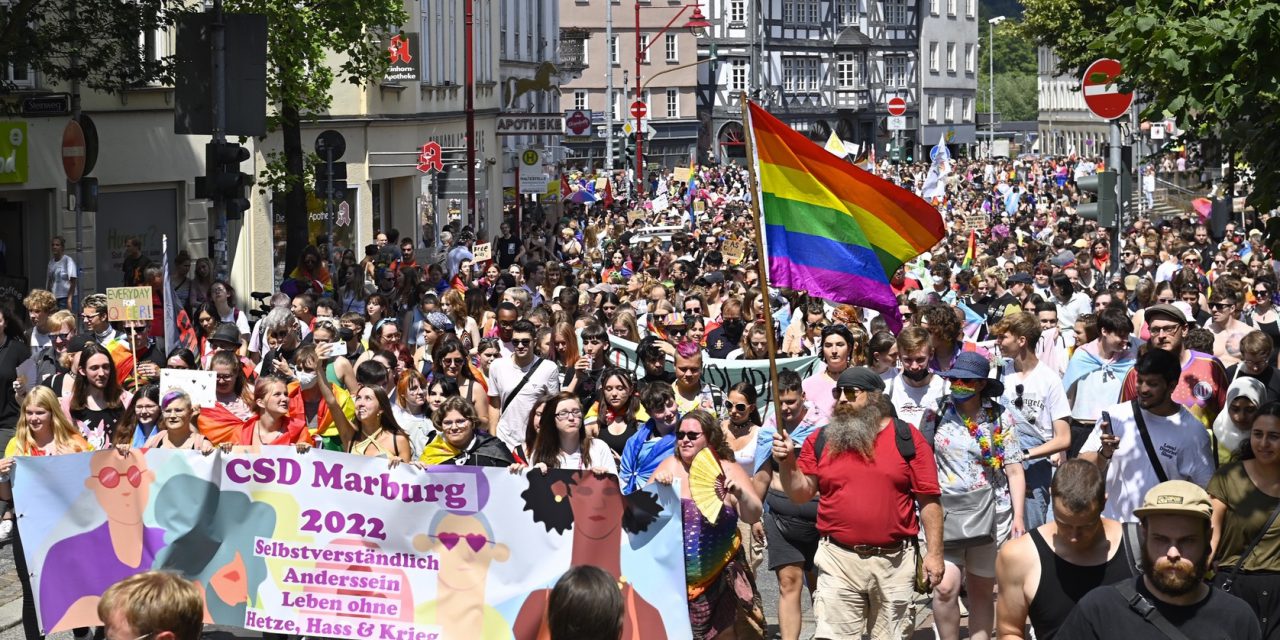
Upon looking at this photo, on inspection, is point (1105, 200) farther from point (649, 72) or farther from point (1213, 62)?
point (649, 72)

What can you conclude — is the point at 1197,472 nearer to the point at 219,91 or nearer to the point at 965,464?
the point at 965,464

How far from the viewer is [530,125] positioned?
1533 inches

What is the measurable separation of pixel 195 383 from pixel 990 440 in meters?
4.35

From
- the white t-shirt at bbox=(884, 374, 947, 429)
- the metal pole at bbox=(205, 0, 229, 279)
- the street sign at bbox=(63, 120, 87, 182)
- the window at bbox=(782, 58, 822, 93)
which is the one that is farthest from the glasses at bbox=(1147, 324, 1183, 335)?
the window at bbox=(782, 58, 822, 93)

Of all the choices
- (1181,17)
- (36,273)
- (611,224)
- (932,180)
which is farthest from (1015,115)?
(1181,17)

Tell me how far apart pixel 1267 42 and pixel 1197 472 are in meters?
2.54

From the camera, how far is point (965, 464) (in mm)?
9242

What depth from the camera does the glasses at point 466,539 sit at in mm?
8945

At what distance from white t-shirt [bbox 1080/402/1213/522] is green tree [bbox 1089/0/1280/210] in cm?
209

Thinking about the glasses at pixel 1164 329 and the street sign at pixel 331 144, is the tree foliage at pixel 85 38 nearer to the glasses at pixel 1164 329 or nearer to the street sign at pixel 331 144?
the street sign at pixel 331 144

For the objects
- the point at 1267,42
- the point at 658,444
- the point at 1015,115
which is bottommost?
the point at 658,444

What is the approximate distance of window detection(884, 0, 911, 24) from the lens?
364 feet

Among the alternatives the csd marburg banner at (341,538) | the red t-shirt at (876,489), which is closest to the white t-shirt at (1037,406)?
the red t-shirt at (876,489)

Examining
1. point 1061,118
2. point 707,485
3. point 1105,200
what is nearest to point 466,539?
point 707,485
